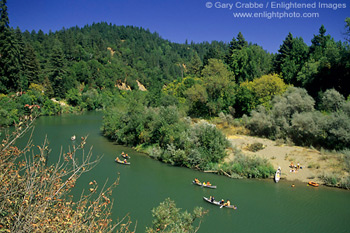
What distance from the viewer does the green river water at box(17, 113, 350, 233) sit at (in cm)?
1727

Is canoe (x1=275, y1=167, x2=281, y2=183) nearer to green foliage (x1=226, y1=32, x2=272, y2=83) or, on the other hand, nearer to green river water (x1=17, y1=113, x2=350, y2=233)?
green river water (x1=17, y1=113, x2=350, y2=233)

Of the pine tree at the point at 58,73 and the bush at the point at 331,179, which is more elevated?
the pine tree at the point at 58,73

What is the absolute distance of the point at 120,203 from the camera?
63.2 feet

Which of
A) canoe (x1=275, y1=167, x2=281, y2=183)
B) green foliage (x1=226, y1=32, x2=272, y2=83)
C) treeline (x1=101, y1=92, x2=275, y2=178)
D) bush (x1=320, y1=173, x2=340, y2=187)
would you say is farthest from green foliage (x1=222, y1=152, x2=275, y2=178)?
green foliage (x1=226, y1=32, x2=272, y2=83)

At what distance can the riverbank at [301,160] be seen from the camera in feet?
79.2

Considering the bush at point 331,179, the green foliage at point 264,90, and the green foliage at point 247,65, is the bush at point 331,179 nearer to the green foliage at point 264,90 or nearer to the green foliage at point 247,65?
the green foliage at point 264,90

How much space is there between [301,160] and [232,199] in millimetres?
10089

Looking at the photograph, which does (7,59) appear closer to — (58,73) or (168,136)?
(58,73)

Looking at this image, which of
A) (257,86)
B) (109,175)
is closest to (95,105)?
(257,86)

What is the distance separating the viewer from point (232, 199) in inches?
813

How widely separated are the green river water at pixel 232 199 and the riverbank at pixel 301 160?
5.14 feet

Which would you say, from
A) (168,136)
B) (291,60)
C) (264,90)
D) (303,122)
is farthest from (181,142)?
(291,60)

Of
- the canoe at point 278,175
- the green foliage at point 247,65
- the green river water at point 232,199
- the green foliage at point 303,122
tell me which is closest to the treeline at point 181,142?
the canoe at point 278,175

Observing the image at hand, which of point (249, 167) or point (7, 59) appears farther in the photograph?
point (7, 59)
